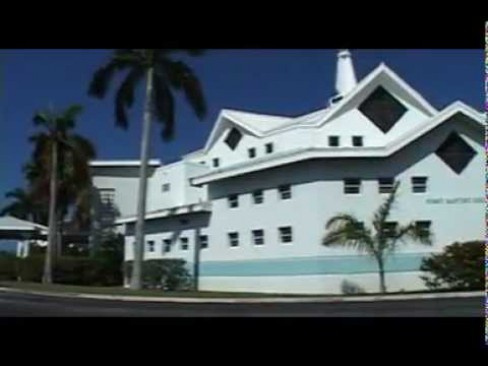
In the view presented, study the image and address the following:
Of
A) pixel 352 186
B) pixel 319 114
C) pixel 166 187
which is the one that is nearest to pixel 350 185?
pixel 352 186

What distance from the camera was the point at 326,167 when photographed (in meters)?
10.5

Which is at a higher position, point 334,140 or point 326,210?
point 334,140

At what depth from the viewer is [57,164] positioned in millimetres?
8875

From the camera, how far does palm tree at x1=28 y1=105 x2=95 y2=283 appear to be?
815 cm

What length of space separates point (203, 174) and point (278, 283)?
1799 mm

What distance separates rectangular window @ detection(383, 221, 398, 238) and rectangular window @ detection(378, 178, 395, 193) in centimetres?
56

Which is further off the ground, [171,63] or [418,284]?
[171,63]

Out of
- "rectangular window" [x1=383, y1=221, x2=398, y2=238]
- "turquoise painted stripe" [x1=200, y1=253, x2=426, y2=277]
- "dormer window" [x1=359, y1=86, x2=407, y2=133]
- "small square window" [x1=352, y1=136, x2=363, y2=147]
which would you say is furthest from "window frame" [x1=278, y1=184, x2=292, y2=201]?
"rectangular window" [x1=383, y1=221, x2=398, y2=238]

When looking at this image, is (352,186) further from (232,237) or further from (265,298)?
(265,298)

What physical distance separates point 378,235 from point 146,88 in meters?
3.57
